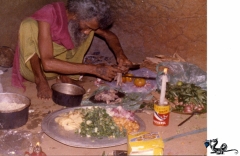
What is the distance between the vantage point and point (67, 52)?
4664mm

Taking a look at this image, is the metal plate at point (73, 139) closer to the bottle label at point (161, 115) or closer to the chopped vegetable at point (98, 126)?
the chopped vegetable at point (98, 126)

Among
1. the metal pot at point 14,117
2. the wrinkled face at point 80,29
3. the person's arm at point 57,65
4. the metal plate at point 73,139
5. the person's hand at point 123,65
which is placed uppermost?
the wrinkled face at point 80,29

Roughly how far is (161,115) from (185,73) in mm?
1414

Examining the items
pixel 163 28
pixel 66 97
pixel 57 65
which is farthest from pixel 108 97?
pixel 163 28

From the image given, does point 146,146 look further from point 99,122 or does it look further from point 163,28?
point 163,28

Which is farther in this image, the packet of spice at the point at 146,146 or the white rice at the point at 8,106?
the white rice at the point at 8,106

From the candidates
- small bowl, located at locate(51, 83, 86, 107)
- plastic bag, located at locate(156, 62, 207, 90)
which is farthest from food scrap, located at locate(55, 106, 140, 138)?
plastic bag, located at locate(156, 62, 207, 90)

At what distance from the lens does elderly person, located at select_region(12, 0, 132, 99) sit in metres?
3.93

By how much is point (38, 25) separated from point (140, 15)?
1847 millimetres

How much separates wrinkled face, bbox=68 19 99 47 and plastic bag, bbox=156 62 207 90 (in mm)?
1036

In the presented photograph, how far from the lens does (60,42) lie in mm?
4434

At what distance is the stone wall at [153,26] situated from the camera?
5.08 meters

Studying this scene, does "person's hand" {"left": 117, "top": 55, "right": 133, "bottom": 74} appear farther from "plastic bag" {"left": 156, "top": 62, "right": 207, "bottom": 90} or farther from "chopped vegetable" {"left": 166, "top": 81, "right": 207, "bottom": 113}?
"chopped vegetable" {"left": 166, "top": 81, "right": 207, "bottom": 113}

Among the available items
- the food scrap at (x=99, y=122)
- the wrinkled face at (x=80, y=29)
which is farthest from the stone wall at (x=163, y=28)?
the food scrap at (x=99, y=122)
